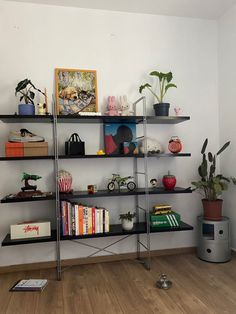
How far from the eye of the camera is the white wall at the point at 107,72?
2.79 metres

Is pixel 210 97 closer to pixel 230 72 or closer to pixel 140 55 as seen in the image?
pixel 230 72

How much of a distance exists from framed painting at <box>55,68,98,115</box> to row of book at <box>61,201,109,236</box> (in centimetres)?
95

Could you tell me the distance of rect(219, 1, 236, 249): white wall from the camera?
304 cm

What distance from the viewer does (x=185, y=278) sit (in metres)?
2.52

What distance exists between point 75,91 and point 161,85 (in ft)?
3.16

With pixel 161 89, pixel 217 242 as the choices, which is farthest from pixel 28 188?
pixel 217 242

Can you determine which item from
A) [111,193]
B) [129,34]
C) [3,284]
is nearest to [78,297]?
[3,284]

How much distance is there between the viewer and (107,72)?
9.83ft

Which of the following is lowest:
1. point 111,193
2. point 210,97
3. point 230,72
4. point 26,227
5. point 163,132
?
point 26,227

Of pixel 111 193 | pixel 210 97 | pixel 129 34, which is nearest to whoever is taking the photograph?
pixel 111 193

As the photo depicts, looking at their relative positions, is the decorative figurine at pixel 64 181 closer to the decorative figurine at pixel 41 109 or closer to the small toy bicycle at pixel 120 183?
the small toy bicycle at pixel 120 183

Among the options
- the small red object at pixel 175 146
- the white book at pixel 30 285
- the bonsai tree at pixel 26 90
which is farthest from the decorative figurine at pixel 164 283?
the bonsai tree at pixel 26 90

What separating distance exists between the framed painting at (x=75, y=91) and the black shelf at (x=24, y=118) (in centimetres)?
20

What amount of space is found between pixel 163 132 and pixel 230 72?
0.99 meters
